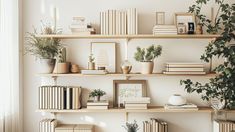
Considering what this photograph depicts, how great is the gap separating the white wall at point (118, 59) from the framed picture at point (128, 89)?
64 mm

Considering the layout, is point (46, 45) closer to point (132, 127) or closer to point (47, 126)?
point (47, 126)

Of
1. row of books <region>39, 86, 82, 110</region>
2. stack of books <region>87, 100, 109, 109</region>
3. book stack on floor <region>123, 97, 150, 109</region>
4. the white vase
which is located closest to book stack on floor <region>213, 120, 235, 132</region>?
book stack on floor <region>123, 97, 150, 109</region>

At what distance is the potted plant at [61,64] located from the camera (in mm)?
3252

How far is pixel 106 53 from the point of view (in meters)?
3.40

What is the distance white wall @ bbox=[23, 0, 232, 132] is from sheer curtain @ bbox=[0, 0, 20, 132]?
19cm

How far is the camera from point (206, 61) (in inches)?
126

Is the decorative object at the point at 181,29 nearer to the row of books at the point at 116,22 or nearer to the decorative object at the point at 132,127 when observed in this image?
the row of books at the point at 116,22

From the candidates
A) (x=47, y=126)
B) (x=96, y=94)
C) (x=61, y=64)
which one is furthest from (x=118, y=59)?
(x=47, y=126)

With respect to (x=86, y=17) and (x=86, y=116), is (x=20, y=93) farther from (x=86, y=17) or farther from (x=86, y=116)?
(x=86, y=17)

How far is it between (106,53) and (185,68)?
80cm

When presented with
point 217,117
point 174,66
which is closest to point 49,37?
point 174,66

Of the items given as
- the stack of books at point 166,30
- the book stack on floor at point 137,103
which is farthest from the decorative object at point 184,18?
the book stack on floor at point 137,103

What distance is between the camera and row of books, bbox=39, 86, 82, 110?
326 cm

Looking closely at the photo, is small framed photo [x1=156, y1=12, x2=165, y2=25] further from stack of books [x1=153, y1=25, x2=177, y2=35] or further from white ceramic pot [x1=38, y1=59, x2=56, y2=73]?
white ceramic pot [x1=38, y1=59, x2=56, y2=73]
